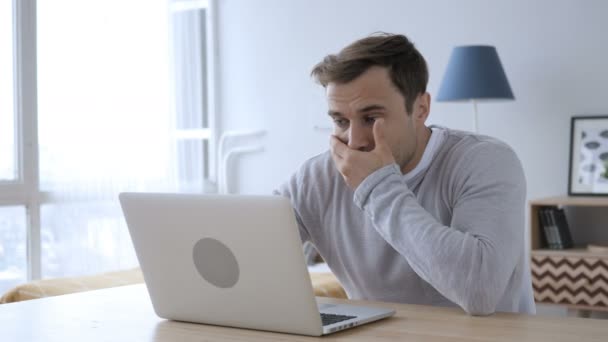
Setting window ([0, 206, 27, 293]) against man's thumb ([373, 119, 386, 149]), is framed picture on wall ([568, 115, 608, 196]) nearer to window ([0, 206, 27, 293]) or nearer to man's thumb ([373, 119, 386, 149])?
man's thumb ([373, 119, 386, 149])

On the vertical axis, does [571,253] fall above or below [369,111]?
below

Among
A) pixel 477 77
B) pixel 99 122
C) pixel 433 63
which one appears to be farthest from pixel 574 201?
pixel 99 122

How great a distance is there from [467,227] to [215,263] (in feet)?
1.61

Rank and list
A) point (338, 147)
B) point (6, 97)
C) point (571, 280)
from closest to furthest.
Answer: point (338, 147) → point (571, 280) → point (6, 97)

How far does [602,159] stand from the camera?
12.1 ft

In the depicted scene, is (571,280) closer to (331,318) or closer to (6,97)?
(331,318)

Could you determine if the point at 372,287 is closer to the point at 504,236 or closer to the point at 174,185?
the point at 504,236

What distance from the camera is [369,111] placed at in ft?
5.78

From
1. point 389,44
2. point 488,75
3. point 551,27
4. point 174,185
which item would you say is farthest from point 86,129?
point 389,44

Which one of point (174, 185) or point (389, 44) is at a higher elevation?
point (389, 44)

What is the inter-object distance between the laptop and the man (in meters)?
0.17

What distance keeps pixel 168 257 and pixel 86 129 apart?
2.88m

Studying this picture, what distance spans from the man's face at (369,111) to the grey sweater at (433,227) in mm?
83

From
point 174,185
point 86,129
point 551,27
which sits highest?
point 551,27
